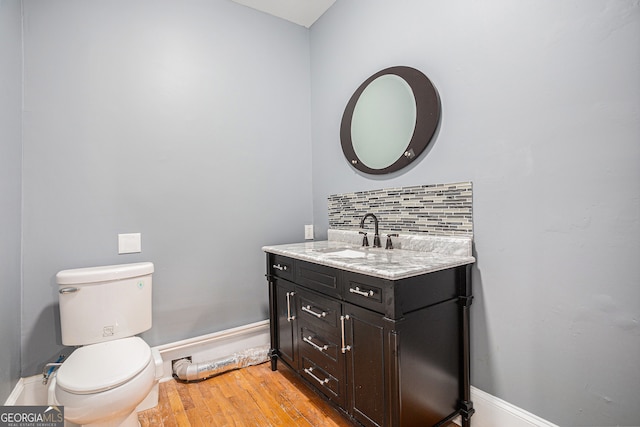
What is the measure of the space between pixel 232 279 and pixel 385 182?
128 cm

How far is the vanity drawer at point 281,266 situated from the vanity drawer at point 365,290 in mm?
489

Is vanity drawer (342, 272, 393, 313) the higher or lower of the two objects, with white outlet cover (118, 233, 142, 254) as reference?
lower

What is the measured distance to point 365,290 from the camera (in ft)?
4.27

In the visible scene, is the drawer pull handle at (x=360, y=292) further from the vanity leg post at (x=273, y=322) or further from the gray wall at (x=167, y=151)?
the gray wall at (x=167, y=151)

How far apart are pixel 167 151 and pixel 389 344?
69.3 inches

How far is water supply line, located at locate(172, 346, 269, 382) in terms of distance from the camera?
193 cm

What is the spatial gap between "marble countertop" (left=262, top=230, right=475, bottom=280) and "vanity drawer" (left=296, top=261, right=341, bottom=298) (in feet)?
0.17

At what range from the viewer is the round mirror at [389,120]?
1674mm

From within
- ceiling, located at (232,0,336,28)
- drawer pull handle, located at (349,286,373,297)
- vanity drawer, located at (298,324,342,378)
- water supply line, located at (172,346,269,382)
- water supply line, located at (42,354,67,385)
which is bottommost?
water supply line, located at (172,346,269,382)

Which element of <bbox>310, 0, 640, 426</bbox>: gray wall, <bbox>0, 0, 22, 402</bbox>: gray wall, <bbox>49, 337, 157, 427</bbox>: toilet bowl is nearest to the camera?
<bbox>310, 0, 640, 426</bbox>: gray wall

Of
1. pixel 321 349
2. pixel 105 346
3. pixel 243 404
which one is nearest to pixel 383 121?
pixel 321 349

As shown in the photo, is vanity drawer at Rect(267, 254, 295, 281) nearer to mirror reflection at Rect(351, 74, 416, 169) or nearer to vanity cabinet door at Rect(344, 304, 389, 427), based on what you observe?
vanity cabinet door at Rect(344, 304, 389, 427)

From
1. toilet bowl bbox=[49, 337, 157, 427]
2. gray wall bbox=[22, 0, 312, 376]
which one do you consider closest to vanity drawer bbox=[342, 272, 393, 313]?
toilet bowl bbox=[49, 337, 157, 427]

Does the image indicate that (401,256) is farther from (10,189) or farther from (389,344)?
(10,189)
